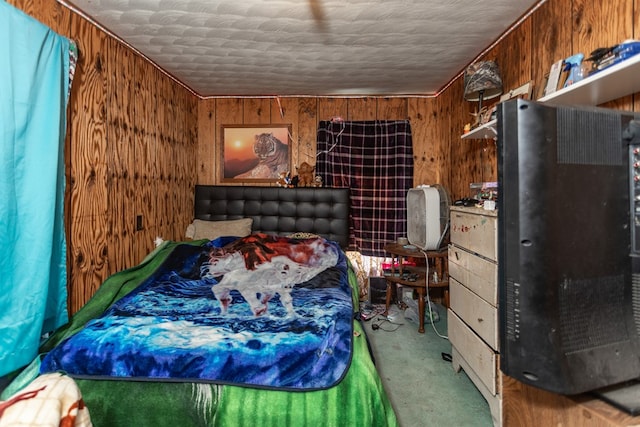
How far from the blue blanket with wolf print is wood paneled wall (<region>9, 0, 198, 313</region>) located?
1.41ft

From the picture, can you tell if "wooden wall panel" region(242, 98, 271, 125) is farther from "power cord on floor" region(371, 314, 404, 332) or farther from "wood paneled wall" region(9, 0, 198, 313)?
"power cord on floor" region(371, 314, 404, 332)

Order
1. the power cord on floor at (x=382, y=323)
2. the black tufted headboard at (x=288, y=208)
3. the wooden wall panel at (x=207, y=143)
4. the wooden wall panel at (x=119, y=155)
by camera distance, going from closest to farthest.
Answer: the wooden wall panel at (x=119, y=155) → the power cord on floor at (x=382, y=323) → the black tufted headboard at (x=288, y=208) → the wooden wall panel at (x=207, y=143)

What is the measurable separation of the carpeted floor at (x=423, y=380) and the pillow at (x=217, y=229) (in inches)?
61.3

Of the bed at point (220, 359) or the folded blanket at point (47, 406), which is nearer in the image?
the folded blanket at point (47, 406)

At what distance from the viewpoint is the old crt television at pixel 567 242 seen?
616 mm

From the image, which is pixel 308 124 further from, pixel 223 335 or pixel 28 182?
pixel 223 335

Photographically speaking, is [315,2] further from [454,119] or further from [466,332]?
[466,332]

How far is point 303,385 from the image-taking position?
128cm

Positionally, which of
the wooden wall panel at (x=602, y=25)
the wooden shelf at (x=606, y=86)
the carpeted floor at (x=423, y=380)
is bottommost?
the carpeted floor at (x=423, y=380)

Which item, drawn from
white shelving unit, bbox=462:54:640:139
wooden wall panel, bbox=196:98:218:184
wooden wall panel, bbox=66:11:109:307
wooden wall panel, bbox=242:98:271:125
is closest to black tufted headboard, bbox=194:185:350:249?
wooden wall panel, bbox=196:98:218:184

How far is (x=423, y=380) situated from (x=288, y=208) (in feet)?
6.85

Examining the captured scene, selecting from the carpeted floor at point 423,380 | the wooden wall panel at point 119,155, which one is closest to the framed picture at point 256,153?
the wooden wall panel at point 119,155

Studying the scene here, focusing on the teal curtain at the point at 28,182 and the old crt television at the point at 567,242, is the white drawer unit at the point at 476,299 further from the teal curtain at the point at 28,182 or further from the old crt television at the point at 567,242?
the teal curtain at the point at 28,182

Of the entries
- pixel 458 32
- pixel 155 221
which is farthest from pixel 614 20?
pixel 155 221
